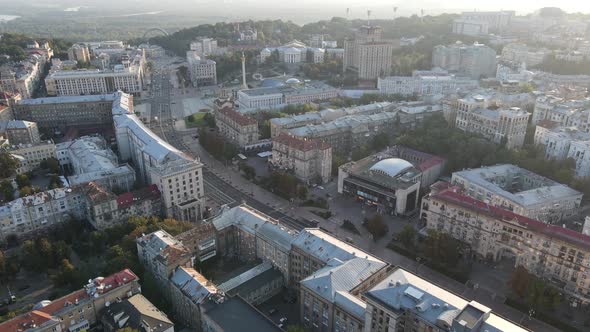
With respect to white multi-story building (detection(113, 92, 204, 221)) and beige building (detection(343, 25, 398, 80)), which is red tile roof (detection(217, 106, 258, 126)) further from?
beige building (detection(343, 25, 398, 80))

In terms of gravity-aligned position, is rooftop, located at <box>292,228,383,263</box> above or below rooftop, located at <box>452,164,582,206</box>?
above

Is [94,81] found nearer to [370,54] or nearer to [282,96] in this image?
[282,96]

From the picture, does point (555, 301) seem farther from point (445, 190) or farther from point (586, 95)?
point (586, 95)

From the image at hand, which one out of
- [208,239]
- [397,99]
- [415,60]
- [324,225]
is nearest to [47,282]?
[208,239]

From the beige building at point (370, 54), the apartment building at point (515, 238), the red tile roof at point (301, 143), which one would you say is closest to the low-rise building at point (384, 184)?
the apartment building at point (515, 238)

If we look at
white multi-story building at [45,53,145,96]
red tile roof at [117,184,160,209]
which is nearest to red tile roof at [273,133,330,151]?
red tile roof at [117,184,160,209]

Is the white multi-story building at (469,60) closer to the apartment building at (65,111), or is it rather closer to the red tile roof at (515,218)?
the red tile roof at (515,218)

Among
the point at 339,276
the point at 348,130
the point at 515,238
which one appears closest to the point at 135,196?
the point at 339,276
